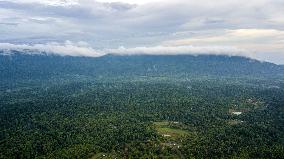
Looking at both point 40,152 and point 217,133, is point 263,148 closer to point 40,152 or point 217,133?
point 217,133

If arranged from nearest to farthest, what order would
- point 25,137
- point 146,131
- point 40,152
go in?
1. point 40,152
2. point 25,137
3. point 146,131

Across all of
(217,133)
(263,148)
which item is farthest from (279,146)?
(217,133)

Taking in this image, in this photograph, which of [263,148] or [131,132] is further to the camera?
[131,132]

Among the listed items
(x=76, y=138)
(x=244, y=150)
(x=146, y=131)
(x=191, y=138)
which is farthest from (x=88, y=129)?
(x=244, y=150)

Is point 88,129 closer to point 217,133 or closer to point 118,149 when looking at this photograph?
point 118,149

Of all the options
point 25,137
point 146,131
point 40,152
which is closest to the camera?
point 40,152

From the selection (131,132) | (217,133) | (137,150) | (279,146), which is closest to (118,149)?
(137,150)

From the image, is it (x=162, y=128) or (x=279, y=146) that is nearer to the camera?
(x=279, y=146)
